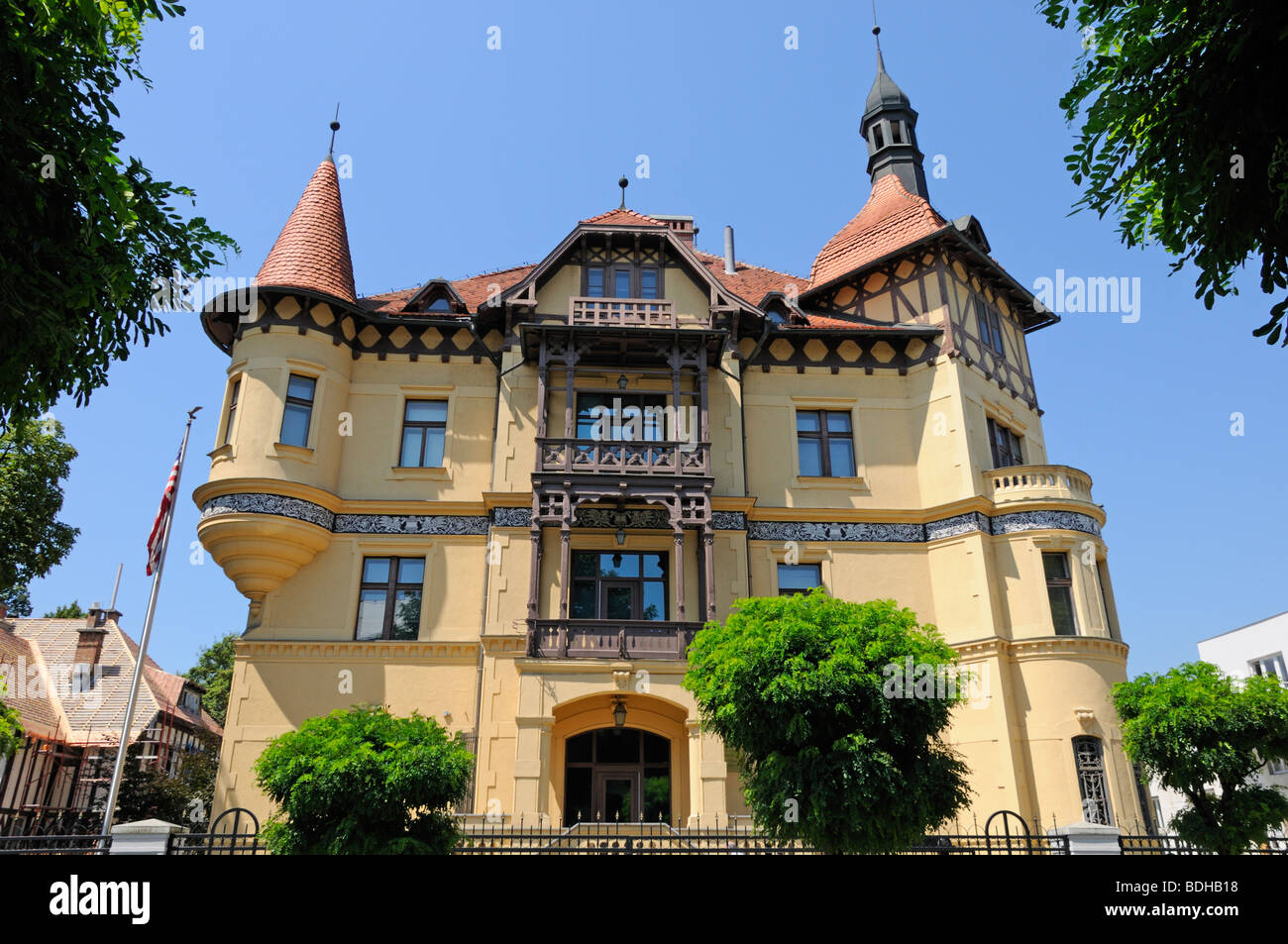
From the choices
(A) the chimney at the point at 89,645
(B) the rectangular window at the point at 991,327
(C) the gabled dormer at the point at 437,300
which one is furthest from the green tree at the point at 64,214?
(A) the chimney at the point at 89,645

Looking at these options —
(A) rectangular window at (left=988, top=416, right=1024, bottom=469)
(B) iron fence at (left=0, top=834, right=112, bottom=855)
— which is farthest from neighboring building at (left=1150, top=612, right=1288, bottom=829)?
(B) iron fence at (left=0, top=834, right=112, bottom=855)

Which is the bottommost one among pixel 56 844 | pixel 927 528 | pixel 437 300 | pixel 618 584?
pixel 56 844

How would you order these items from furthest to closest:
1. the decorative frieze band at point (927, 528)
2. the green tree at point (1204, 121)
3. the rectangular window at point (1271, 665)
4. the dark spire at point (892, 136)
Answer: the rectangular window at point (1271, 665)
the dark spire at point (892, 136)
the decorative frieze band at point (927, 528)
the green tree at point (1204, 121)

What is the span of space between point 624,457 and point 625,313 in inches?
153

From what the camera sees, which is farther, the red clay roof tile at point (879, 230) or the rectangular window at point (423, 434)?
the red clay roof tile at point (879, 230)

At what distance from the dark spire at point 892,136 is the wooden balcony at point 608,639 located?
1844cm

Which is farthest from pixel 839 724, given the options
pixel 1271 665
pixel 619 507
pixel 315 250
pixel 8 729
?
pixel 1271 665

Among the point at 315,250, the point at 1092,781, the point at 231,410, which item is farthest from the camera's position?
the point at 315,250

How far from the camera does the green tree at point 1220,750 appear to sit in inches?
596

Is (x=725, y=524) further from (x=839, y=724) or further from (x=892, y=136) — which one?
(x=892, y=136)

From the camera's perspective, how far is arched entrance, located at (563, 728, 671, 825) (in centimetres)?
1950

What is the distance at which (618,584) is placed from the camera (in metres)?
20.9

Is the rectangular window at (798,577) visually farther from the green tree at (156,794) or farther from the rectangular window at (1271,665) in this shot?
the rectangular window at (1271,665)

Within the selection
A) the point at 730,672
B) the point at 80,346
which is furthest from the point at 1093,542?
the point at 80,346
